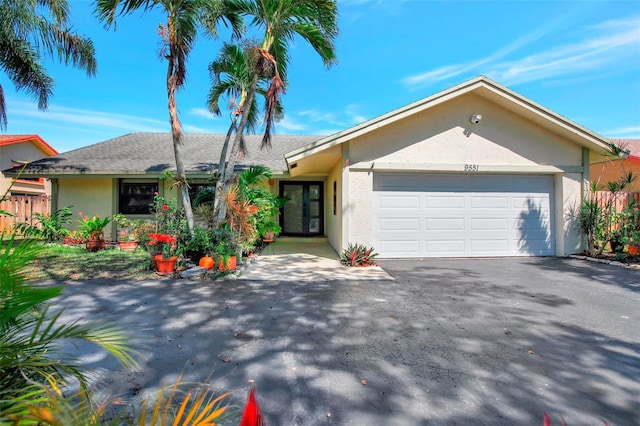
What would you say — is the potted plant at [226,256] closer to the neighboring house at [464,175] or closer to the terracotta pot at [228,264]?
the terracotta pot at [228,264]

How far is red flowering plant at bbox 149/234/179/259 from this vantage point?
6.28 metres

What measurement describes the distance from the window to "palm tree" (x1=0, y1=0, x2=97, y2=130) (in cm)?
363

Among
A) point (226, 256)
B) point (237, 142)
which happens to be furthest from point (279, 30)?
point (226, 256)

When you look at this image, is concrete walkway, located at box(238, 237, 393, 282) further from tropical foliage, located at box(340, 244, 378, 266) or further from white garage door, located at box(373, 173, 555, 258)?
white garage door, located at box(373, 173, 555, 258)

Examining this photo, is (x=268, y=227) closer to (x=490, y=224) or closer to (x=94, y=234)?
(x=94, y=234)

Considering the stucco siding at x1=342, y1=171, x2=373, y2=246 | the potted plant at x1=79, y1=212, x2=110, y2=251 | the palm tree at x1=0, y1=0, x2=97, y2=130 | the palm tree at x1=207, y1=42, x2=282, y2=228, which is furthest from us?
the potted plant at x1=79, y1=212, x2=110, y2=251

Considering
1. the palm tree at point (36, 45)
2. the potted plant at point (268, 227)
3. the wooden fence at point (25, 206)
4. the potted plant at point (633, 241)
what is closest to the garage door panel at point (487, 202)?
the potted plant at point (633, 241)

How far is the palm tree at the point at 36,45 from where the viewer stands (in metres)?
8.53

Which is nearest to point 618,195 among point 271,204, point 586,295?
point 586,295

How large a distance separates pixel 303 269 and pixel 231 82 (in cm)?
595

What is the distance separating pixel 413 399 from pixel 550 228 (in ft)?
30.1

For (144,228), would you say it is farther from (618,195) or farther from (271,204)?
(618,195)

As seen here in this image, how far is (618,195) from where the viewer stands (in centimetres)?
860

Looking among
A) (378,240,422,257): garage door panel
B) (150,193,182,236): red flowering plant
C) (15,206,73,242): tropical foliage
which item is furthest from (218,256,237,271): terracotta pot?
(15,206,73,242): tropical foliage
